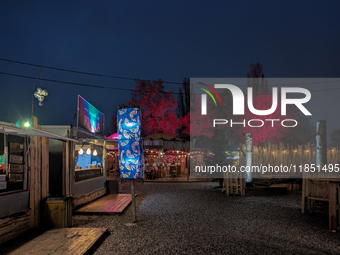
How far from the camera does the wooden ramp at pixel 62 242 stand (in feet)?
14.9

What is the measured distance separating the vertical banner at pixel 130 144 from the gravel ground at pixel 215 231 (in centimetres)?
138

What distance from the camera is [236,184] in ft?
41.4

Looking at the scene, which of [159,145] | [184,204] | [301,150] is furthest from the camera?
[159,145]

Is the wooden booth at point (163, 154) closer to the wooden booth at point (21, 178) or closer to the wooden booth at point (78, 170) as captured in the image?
the wooden booth at point (78, 170)

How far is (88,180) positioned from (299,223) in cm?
744

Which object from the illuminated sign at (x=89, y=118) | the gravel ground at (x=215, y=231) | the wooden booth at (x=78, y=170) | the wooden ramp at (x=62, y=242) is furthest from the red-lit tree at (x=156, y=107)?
the wooden ramp at (x=62, y=242)

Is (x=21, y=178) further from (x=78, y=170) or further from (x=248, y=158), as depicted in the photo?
(x=248, y=158)

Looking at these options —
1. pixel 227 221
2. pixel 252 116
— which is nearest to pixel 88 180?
pixel 227 221

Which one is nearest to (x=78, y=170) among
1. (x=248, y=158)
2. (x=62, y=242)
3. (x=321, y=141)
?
(x=62, y=242)

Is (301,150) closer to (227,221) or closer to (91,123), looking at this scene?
(227,221)

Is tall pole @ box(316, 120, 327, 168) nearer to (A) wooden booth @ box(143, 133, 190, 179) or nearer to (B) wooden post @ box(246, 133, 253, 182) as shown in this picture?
(B) wooden post @ box(246, 133, 253, 182)

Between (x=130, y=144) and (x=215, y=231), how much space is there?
9.77 feet

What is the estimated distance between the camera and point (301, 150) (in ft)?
55.0

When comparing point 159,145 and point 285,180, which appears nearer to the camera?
point 285,180
